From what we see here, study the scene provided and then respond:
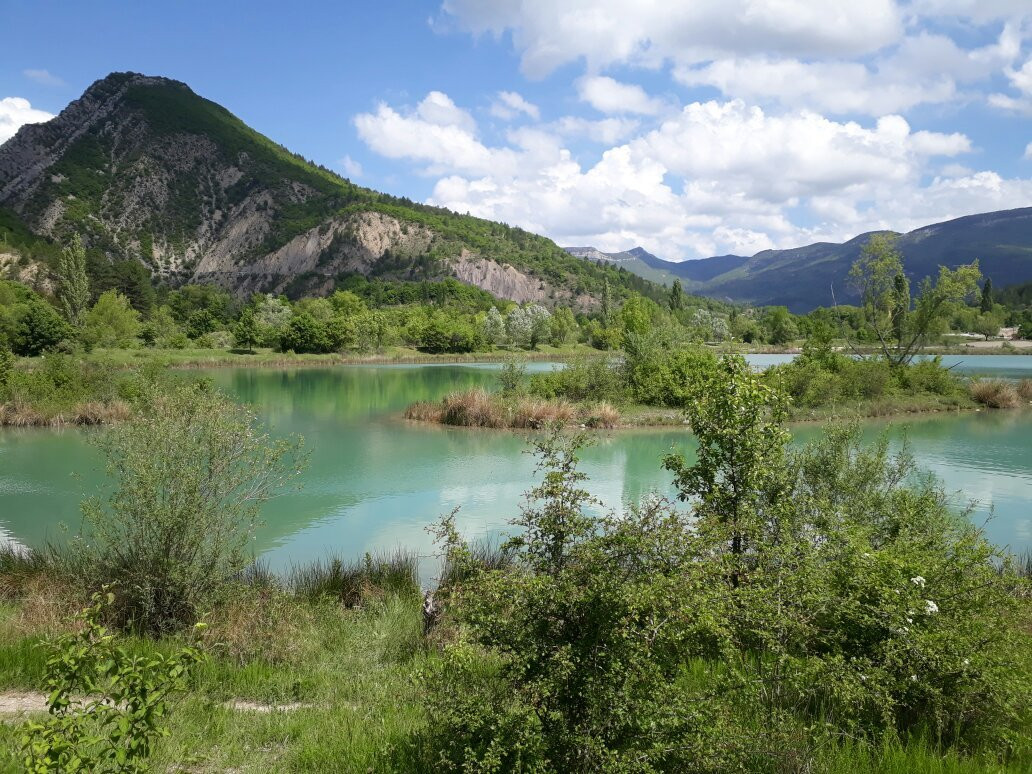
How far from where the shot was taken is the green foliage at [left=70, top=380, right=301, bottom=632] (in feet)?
26.9

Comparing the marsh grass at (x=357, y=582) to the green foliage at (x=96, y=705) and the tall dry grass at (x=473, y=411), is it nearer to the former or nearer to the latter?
the green foliage at (x=96, y=705)

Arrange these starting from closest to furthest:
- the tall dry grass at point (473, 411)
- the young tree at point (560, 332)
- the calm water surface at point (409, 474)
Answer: the calm water surface at point (409, 474) < the tall dry grass at point (473, 411) < the young tree at point (560, 332)

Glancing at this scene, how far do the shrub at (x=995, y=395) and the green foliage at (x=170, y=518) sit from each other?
45709 mm

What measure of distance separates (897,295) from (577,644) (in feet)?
162

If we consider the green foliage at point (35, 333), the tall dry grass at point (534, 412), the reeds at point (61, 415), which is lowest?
the tall dry grass at point (534, 412)

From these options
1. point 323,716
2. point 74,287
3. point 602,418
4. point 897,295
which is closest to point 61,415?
point 602,418

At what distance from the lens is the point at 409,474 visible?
2178cm

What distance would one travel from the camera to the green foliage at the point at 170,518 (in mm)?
8188

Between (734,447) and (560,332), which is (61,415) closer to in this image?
(734,447)

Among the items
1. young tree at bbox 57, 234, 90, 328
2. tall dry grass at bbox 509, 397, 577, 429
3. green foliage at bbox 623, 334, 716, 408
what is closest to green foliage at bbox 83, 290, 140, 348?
young tree at bbox 57, 234, 90, 328

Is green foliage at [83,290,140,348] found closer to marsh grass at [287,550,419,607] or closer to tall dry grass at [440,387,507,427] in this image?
tall dry grass at [440,387,507,427]

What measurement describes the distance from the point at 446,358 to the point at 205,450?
79135 mm

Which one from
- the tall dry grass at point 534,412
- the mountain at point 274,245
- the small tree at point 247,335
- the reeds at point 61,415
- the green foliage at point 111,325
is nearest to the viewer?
the reeds at point 61,415

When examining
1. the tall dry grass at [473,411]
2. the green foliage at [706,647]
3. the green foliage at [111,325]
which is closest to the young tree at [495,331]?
the green foliage at [111,325]
